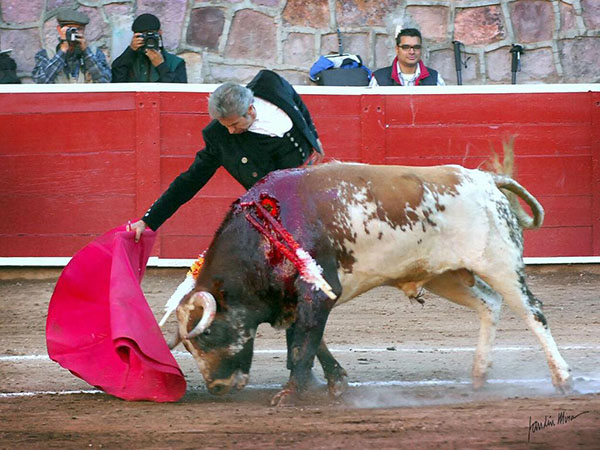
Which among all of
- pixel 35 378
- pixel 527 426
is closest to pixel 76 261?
pixel 35 378

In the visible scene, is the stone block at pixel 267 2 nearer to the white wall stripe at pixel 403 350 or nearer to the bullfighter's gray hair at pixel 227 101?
the white wall stripe at pixel 403 350

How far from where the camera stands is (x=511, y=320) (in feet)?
21.9

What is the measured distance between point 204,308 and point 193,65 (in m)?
4.77

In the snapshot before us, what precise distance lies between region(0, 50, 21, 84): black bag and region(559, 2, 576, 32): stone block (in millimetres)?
4096

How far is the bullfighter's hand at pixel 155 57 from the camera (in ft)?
25.7

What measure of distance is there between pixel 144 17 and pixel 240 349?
3762 mm

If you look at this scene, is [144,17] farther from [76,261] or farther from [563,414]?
[563,414]

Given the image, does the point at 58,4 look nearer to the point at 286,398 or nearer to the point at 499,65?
the point at 499,65

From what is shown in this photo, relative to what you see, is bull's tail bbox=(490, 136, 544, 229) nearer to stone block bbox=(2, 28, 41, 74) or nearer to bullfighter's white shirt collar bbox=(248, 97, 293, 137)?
bullfighter's white shirt collar bbox=(248, 97, 293, 137)

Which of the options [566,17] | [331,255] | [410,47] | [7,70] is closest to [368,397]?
[331,255]

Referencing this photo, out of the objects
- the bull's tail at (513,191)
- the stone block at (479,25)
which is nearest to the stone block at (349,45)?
the stone block at (479,25)

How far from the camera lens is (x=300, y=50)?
29.6ft

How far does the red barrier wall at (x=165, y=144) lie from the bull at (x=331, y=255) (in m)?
3.08

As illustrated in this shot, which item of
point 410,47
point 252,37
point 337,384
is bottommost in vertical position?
point 337,384
